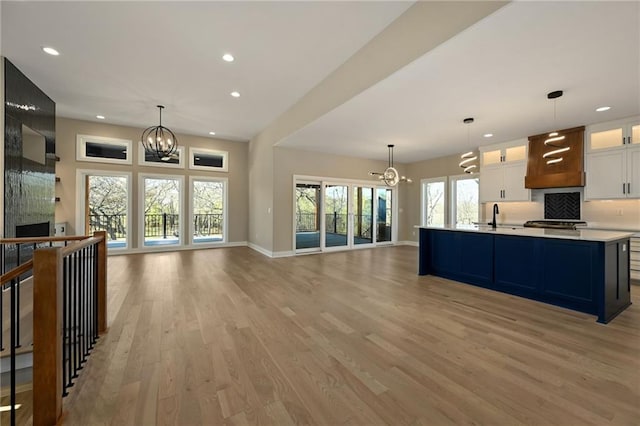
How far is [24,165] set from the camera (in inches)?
164

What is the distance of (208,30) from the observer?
3.04 metres

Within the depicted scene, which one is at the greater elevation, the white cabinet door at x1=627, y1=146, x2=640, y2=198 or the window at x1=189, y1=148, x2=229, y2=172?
the window at x1=189, y1=148, x2=229, y2=172

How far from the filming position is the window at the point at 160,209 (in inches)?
282

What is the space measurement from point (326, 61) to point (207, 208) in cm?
619

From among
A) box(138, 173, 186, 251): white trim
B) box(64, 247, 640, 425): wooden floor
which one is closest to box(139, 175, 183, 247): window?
box(138, 173, 186, 251): white trim

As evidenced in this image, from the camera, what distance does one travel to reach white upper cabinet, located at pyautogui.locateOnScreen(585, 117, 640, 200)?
4469 millimetres

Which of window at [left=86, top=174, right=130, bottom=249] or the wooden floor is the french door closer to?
the wooden floor

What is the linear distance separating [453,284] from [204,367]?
3836 millimetres

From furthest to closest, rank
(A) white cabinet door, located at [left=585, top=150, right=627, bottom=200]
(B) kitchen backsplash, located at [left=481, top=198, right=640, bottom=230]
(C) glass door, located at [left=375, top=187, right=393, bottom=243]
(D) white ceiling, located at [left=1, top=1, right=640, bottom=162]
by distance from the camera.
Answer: (C) glass door, located at [left=375, top=187, right=393, bottom=243]
(B) kitchen backsplash, located at [left=481, top=198, right=640, bottom=230]
(A) white cabinet door, located at [left=585, top=150, right=627, bottom=200]
(D) white ceiling, located at [left=1, top=1, right=640, bottom=162]

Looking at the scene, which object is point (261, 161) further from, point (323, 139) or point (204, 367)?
point (204, 367)

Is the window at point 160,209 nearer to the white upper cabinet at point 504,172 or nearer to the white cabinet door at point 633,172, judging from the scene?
the white upper cabinet at point 504,172

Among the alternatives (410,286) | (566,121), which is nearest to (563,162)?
(566,121)

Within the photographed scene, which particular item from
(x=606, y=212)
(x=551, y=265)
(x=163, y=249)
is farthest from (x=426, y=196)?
(x=163, y=249)

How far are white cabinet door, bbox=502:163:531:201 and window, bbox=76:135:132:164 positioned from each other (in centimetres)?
970
